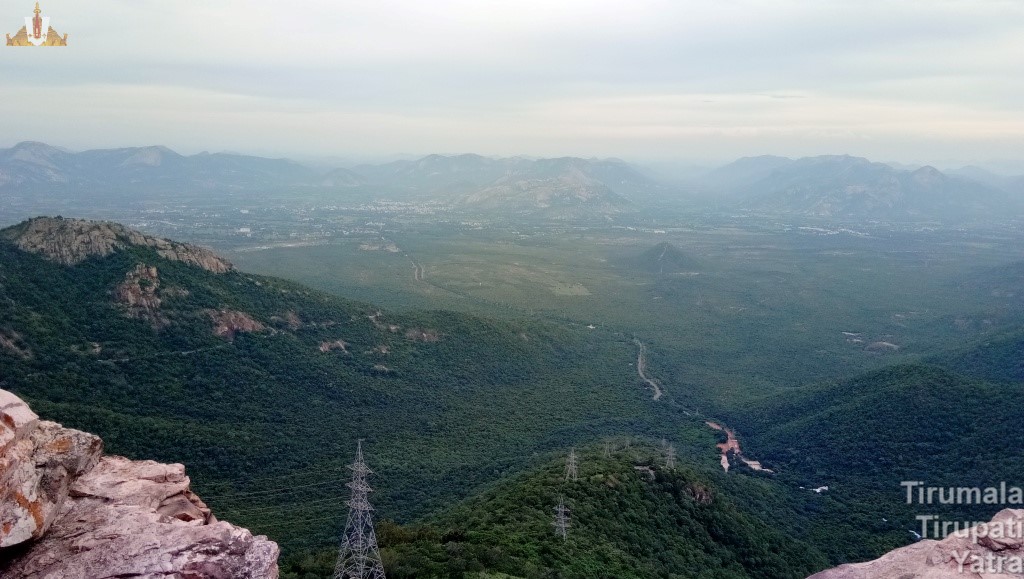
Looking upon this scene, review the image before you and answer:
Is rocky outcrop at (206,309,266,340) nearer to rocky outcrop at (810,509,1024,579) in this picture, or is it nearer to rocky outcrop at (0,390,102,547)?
rocky outcrop at (0,390,102,547)

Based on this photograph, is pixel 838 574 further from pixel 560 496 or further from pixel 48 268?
pixel 48 268

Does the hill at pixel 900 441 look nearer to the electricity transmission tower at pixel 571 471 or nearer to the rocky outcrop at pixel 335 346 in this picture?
the electricity transmission tower at pixel 571 471

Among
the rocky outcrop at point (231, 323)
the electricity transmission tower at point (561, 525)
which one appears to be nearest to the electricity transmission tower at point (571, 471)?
the electricity transmission tower at point (561, 525)

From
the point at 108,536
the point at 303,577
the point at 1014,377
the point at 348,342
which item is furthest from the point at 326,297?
the point at 1014,377

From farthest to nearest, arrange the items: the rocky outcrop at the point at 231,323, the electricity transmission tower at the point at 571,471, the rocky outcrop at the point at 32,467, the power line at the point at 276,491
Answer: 1. the rocky outcrop at the point at 231,323
2. the power line at the point at 276,491
3. the electricity transmission tower at the point at 571,471
4. the rocky outcrop at the point at 32,467

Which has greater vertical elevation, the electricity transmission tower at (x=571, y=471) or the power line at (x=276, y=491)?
the electricity transmission tower at (x=571, y=471)

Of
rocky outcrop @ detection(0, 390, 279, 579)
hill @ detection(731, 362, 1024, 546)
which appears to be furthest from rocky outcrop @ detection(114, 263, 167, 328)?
hill @ detection(731, 362, 1024, 546)
